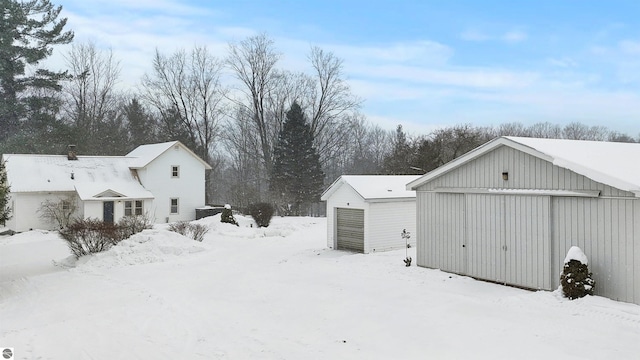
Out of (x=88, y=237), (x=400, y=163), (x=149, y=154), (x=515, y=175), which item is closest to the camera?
(x=515, y=175)

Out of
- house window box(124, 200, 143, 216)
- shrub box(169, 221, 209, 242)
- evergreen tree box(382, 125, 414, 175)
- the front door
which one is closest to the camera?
shrub box(169, 221, 209, 242)

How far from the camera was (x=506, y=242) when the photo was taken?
12.5 metres

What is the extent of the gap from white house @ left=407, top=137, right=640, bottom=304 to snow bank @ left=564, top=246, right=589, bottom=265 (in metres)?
0.39

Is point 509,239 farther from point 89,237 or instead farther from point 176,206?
point 176,206

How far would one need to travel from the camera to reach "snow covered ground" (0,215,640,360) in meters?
7.87

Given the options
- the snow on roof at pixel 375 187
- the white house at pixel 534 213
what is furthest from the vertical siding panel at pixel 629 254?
the snow on roof at pixel 375 187

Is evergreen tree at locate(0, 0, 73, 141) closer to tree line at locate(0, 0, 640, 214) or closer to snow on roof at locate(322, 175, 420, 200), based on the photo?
tree line at locate(0, 0, 640, 214)

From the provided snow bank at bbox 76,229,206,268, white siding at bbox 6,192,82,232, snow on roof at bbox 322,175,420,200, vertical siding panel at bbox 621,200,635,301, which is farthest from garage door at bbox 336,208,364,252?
white siding at bbox 6,192,82,232

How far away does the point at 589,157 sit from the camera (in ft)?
38.5

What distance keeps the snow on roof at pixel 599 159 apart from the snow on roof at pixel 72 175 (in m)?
25.4

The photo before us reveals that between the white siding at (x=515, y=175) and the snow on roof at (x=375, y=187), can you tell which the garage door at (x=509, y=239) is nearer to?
the white siding at (x=515, y=175)

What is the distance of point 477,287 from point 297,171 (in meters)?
32.3

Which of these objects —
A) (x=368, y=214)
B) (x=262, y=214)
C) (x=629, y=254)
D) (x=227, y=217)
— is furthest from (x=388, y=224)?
(x=227, y=217)

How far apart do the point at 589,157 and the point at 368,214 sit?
8199 millimetres
